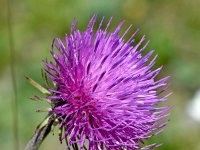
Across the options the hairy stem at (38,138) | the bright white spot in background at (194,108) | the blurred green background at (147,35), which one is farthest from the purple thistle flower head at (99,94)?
the bright white spot in background at (194,108)

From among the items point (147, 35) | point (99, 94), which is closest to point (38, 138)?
point (99, 94)

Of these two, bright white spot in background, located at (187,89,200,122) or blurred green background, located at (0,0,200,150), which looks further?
bright white spot in background, located at (187,89,200,122)

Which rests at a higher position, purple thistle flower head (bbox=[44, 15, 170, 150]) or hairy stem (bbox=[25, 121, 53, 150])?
purple thistle flower head (bbox=[44, 15, 170, 150])

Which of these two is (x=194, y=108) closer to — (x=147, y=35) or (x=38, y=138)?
(x=147, y=35)

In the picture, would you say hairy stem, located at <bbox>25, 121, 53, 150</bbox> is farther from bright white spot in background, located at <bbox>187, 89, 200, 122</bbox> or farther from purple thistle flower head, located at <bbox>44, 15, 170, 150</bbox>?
bright white spot in background, located at <bbox>187, 89, 200, 122</bbox>

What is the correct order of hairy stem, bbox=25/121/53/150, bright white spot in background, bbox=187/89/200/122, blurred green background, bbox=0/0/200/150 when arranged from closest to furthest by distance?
hairy stem, bbox=25/121/53/150 < blurred green background, bbox=0/0/200/150 < bright white spot in background, bbox=187/89/200/122

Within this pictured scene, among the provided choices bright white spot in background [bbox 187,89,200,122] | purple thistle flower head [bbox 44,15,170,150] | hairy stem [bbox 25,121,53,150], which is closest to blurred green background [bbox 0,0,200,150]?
bright white spot in background [bbox 187,89,200,122]

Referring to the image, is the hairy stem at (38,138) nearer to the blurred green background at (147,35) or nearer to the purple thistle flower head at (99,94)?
the purple thistle flower head at (99,94)
